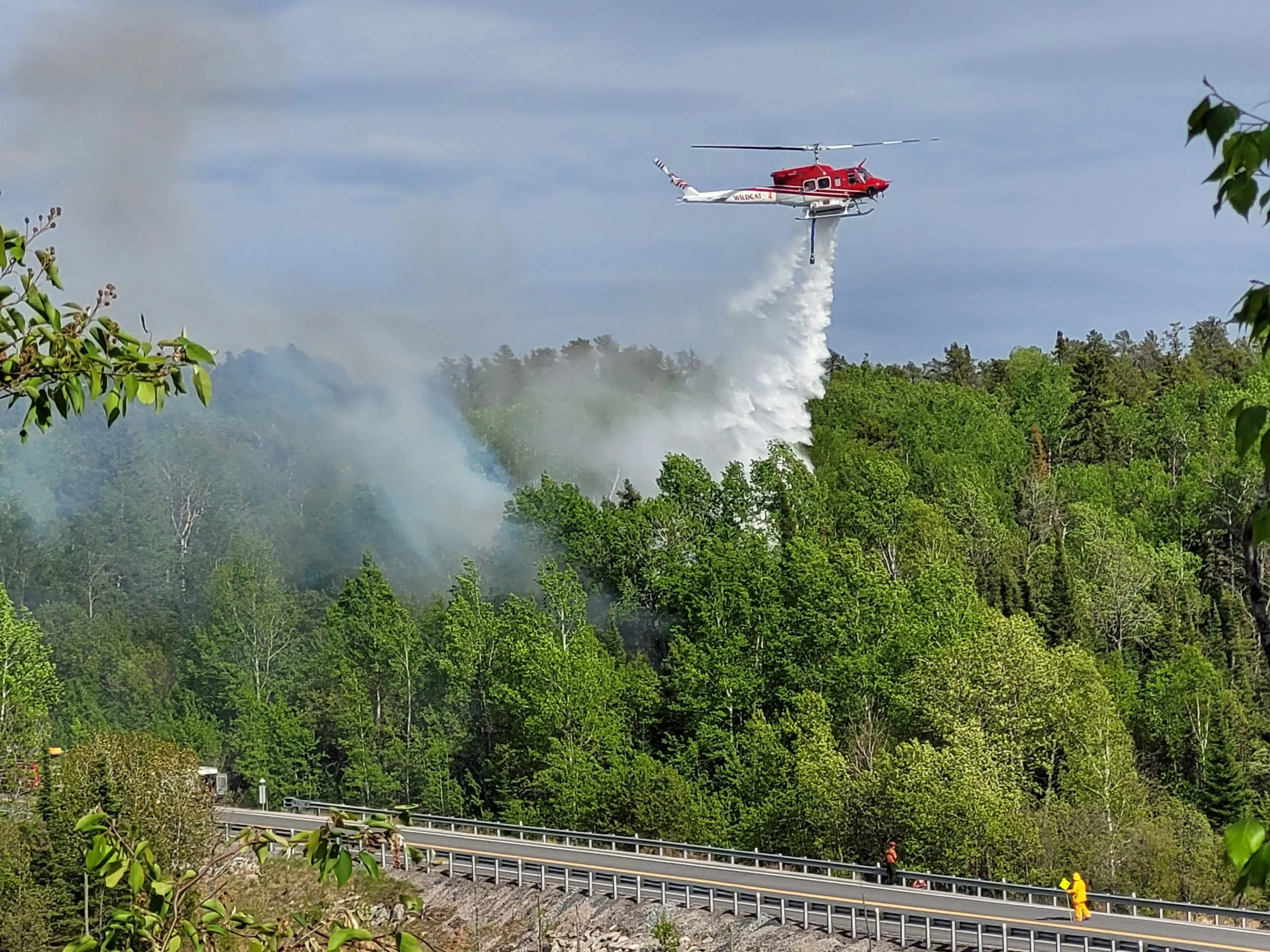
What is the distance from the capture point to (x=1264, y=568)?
77.2 metres

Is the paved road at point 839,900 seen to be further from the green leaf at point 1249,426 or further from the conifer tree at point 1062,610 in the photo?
the green leaf at point 1249,426

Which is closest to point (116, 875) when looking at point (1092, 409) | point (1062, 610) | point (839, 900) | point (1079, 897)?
point (1079, 897)

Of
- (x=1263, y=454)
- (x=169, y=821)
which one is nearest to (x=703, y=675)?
(x=169, y=821)

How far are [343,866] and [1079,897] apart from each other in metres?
31.7

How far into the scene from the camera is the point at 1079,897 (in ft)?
121

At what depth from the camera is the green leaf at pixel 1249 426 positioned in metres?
4.84

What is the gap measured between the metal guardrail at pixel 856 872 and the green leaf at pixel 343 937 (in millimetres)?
25983

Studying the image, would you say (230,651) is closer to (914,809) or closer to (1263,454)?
(914,809)

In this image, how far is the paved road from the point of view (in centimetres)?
3594

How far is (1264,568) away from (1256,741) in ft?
48.8

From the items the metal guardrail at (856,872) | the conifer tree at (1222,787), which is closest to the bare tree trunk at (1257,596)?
the metal guardrail at (856,872)

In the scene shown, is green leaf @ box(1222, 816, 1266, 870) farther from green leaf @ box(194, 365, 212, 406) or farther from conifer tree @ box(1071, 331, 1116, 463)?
conifer tree @ box(1071, 331, 1116, 463)

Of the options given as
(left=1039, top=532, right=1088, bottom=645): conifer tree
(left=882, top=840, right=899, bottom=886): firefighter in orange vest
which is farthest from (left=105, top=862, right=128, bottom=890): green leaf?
(left=1039, top=532, right=1088, bottom=645): conifer tree

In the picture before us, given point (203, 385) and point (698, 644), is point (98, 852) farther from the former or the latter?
point (698, 644)
